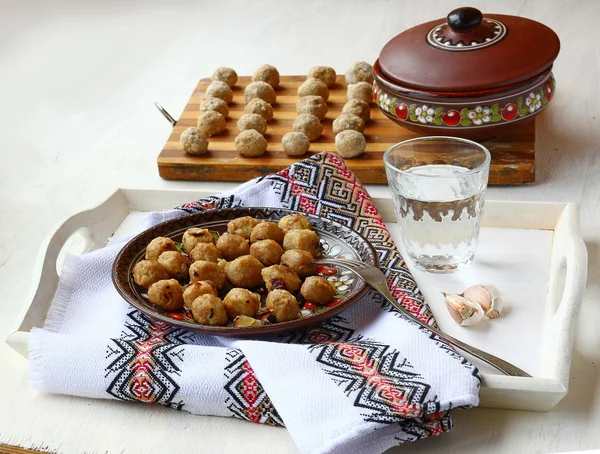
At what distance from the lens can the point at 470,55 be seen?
1.27m

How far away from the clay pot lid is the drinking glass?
23cm

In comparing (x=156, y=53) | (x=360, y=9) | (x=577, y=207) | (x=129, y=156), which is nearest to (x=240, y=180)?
(x=129, y=156)

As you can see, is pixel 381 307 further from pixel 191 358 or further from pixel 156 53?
pixel 156 53

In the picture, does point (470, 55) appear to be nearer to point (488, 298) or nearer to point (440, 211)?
point (440, 211)

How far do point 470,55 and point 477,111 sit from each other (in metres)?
0.08

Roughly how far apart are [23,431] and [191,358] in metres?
0.18

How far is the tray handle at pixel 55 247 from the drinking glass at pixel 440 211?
1.29 feet

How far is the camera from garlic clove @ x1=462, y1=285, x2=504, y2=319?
36.2 inches

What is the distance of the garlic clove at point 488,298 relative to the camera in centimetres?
92

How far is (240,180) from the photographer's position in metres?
1.36

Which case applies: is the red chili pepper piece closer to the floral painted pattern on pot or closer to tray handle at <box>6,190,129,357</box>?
tray handle at <box>6,190,129,357</box>

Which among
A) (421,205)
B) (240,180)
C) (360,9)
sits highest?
(421,205)

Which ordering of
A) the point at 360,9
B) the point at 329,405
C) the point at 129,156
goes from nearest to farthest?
1. the point at 329,405
2. the point at 129,156
3. the point at 360,9

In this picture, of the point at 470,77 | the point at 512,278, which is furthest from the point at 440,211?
the point at 470,77
